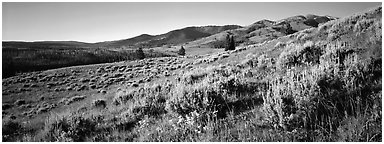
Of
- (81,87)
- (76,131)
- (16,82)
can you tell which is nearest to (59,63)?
(16,82)

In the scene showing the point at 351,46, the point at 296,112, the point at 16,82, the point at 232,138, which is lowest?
the point at 16,82

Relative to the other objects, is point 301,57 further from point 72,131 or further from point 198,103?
point 72,131

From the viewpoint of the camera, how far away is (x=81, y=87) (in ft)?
75.7

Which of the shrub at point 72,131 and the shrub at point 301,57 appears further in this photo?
the shrub at point 301,57

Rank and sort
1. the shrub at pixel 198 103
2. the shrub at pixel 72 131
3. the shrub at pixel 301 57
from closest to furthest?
the shrub at pixel 198 103
the shrub at pixel 72 131
the shrub at pixel 301 57

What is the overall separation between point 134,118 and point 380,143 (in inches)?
173

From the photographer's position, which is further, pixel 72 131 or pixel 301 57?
pixel 301 57

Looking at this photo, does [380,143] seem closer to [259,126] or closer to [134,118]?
[259,126]

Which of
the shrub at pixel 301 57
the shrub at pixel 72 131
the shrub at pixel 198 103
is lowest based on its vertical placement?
the shrub at pixel 72 131

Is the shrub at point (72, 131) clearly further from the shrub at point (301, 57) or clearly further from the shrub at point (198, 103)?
the shrub at point (301, 57)

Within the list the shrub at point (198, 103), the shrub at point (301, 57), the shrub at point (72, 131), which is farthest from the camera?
the shrub at point (301, 57)

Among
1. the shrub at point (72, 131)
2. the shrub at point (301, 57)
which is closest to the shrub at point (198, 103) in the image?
the shrub at point (72, 131)

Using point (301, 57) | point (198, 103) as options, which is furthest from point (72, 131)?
point (301, 57)

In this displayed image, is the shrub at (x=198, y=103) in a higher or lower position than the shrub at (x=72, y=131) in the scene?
higher
